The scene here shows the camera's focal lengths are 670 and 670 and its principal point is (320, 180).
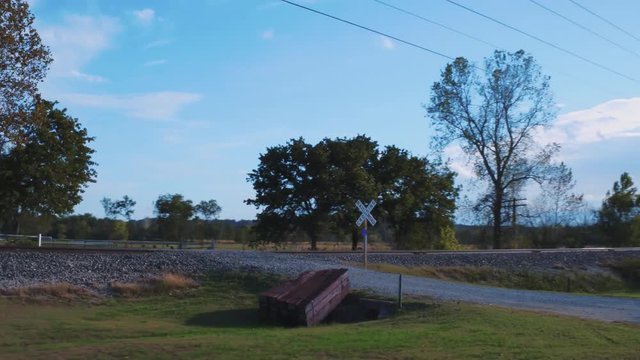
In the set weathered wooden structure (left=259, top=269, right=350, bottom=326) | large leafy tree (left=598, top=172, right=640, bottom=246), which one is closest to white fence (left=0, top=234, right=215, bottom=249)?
weathered wooden structure (left=259, top=269, right=350, bottom=326)

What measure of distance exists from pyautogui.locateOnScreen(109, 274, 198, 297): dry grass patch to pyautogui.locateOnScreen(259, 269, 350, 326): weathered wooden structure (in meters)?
4.51

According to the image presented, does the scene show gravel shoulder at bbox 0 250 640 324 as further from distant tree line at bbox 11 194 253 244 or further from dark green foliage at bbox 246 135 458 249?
distant tree line at bbox 11 194 253 244

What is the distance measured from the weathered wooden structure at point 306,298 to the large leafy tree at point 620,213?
56157 millimetres

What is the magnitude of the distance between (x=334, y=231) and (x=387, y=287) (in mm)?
32289

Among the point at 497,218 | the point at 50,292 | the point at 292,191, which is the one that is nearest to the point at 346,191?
the point at 292,191

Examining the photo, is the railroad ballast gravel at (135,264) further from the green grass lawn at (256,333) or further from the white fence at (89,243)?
the white fence at (89,243)

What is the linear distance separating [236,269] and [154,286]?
131 inches

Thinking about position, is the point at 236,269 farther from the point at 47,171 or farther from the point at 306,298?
the point at 47,171

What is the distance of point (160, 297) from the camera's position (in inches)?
866

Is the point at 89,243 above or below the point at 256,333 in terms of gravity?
above

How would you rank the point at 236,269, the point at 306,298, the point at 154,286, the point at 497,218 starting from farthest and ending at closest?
the point at 497,218 < the point at 236,269 < the point at 154,286 < the point at 306,298

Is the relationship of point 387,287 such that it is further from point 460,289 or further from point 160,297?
point 160,297

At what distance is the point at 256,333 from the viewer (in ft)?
51.2

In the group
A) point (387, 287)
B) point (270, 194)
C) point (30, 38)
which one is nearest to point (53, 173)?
point (270, 194)
